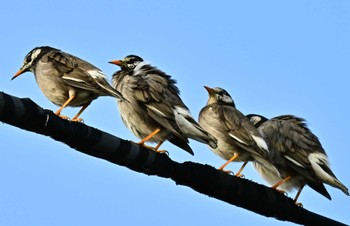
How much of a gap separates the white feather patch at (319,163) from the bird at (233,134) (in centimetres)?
89

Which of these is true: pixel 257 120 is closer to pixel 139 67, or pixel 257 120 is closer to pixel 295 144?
pixel 295 144

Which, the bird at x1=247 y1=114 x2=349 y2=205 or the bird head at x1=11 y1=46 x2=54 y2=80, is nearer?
the bird head at x1=11 y1=46 x2=54 y2=80

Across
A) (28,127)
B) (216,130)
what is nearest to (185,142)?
(216,130)

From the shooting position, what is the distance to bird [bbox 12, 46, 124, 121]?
1063 centimetres

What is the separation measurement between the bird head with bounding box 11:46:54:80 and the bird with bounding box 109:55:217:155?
1129 mm

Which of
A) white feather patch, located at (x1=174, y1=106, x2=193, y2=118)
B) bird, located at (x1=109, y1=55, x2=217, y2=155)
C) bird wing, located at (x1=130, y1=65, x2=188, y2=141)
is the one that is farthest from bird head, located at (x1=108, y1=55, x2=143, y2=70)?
white feather patch, located at (x1=174, y1=106, x2=193, y2=118)

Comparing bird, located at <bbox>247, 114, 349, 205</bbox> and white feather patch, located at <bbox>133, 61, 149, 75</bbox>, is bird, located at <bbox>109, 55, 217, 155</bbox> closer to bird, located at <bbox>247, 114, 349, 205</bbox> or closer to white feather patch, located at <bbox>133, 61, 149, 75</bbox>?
white feather patch, located at <bbox>133, 61, 149, 75</bbox>

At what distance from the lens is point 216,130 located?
12695 mm

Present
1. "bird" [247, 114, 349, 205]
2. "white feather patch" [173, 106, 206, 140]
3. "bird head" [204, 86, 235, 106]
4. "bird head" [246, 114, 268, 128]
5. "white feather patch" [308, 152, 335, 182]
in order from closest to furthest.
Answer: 1. "white feather patch" [173, 106, 206, 140]
2. "white feather patch" [308, 152, 335, 182]
3. "bird" [247, 114, 349, 205]
4. "bird head" [246, 114, 268, 128]
5. "bird head" [204, 86, 235, 106]

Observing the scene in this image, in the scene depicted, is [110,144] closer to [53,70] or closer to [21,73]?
[53,70]

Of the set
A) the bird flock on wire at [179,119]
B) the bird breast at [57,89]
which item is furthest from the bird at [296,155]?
the bird breast at [57,89]

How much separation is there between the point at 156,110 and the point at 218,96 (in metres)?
3.40

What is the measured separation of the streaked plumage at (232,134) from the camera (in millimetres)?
12174

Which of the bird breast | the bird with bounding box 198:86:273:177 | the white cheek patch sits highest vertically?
the bird with bounding box 198:86:273:177
